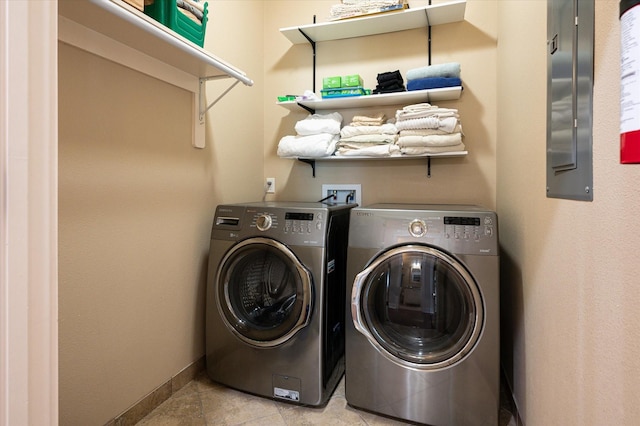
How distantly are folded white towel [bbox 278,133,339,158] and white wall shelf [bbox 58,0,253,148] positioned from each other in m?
0.56

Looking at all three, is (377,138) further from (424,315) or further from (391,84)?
(424,315)

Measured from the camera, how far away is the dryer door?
146 cm

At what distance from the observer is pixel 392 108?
83.3 inches

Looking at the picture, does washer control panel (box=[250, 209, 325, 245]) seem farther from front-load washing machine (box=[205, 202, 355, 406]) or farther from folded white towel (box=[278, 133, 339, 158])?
folded white towel (box=[278, 133, 339, 158])

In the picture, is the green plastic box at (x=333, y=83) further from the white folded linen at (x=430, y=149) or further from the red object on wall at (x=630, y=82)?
the red object on wall at (x=630, y=82)

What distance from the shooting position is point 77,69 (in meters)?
1.12

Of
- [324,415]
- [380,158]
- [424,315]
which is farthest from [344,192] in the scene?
[324,415]

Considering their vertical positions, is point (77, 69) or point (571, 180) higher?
point (77, 69)

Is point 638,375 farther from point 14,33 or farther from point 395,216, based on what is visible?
point 14,33

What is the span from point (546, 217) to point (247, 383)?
4.65 feet

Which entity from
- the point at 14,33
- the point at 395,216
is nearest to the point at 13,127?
the point at 14,33

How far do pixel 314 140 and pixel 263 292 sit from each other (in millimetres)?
916

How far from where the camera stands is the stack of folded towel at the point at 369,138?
6.23 feet

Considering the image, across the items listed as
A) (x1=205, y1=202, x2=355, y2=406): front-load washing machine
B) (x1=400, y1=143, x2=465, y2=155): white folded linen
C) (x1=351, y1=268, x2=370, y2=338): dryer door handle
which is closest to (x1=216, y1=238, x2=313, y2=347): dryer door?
(x1=205, y1=202, x2=355, y2=406): front-load washing machine
